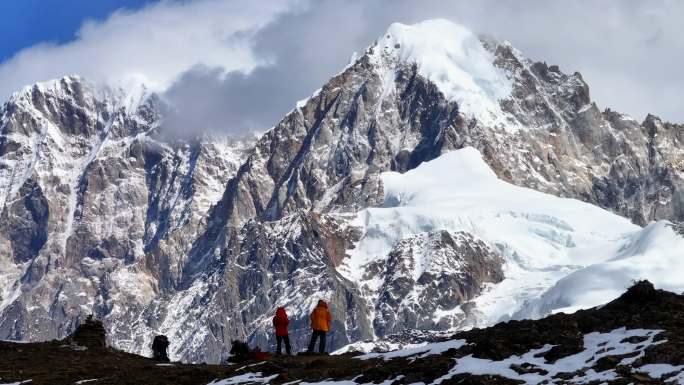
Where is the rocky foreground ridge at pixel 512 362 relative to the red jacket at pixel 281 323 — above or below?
below

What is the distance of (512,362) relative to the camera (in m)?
57.8

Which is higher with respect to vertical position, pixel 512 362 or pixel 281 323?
pixel 281 323

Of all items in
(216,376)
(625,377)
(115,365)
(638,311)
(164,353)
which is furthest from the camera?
(164,353)

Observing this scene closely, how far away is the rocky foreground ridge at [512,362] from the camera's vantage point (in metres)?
54.5

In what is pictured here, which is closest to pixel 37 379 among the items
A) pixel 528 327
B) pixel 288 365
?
pixel 288 365

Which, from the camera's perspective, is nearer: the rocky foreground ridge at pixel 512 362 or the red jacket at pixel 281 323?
the rocky foreground ridge at pixel 512 362

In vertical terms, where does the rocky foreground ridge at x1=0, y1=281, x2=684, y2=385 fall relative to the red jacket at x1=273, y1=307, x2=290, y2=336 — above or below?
below

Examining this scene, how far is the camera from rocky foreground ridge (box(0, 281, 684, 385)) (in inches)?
2146

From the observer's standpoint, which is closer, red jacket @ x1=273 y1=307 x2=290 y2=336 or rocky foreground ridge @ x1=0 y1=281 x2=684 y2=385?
rocky foreground ridge @ x1=0 y1=281 x2=684 y2=385

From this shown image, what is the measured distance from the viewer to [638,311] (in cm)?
6194

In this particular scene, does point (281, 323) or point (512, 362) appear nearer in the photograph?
point (512, 362)

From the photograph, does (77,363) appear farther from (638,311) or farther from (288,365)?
(638,311)

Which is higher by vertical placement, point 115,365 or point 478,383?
point 115,365

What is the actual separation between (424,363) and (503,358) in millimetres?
3715
